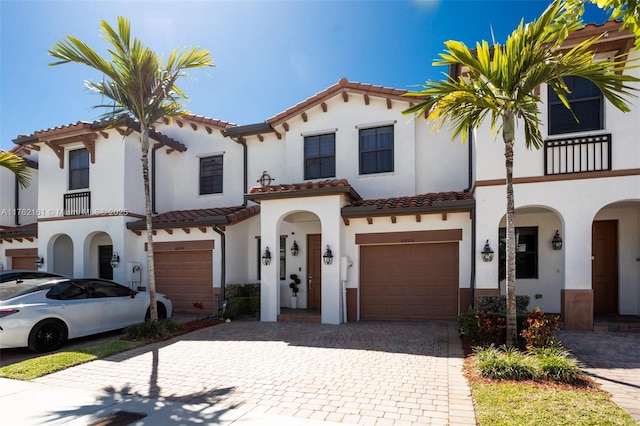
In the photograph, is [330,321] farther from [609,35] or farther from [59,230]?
[59,230]

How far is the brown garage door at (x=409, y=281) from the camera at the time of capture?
393 inches

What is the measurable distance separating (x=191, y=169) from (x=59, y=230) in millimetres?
5178

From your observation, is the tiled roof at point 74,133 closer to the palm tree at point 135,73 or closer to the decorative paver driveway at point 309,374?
the palm tree at point 135,73

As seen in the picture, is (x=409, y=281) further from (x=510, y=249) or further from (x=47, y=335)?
(x=47, y=335)

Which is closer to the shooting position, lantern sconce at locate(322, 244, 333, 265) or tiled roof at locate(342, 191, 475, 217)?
tiled roof at locate(342, 191, 475, 217)

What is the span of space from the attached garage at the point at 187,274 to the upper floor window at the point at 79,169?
13.0 ft

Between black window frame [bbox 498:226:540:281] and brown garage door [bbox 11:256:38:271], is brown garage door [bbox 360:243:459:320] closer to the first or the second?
black window frame [bbox 498:226:540:281]

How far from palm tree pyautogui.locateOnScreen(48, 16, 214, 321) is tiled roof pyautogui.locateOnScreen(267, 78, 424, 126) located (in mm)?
3784

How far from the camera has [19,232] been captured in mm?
14742

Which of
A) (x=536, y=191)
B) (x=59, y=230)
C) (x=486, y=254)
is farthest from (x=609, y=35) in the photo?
(x=59, y=230)

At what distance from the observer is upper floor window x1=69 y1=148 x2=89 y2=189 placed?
45.0ft

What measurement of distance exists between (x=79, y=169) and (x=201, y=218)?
5798 millimetres

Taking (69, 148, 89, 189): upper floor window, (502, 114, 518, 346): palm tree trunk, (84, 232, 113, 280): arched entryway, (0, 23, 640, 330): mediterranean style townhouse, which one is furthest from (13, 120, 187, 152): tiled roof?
(502, 114, 518, 346): palm tree trunk

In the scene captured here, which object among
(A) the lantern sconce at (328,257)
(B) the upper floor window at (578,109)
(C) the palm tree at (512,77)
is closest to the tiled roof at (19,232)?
(A) the lantern sconce at (328,257)
